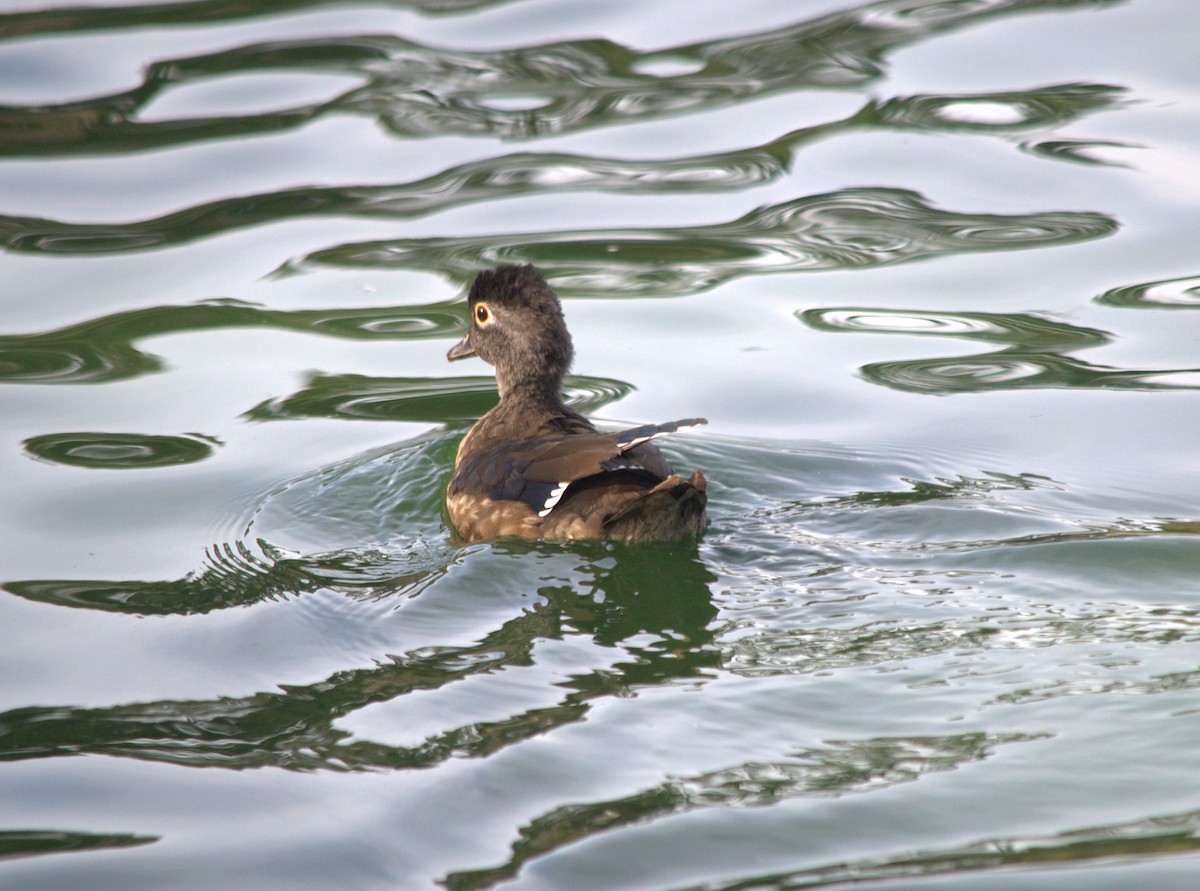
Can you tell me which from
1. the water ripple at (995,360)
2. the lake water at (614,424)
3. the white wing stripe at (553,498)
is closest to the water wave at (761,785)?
the lake water at (614,424)

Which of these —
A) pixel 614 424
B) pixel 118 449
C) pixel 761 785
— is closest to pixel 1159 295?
pixel 614 424

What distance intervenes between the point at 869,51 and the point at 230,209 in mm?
5588

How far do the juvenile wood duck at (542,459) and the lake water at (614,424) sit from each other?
21 cm

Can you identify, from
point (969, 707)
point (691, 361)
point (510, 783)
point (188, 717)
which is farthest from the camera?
point (691, 361)

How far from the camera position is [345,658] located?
18.4 feet

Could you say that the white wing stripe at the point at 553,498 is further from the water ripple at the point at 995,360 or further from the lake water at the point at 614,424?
the water ripple at the point at 995,360

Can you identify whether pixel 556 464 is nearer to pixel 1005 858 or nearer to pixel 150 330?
pixel 1005 858

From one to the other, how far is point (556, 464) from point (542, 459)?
152 mm

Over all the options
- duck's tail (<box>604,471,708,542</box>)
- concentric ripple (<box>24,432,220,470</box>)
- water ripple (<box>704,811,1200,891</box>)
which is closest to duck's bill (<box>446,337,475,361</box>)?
concentric ripple (<box>24,432,220,470</box>)

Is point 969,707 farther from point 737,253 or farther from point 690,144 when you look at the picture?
point 690,144

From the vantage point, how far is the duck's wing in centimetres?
630

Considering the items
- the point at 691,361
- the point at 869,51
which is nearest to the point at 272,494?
the point at 691,361

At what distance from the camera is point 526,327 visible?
25.2 feet

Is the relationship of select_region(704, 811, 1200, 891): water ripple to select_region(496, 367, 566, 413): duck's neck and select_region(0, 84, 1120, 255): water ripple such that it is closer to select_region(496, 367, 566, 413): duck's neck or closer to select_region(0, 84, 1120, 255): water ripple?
select_region(496, 367, 566, 413): duck's neck
